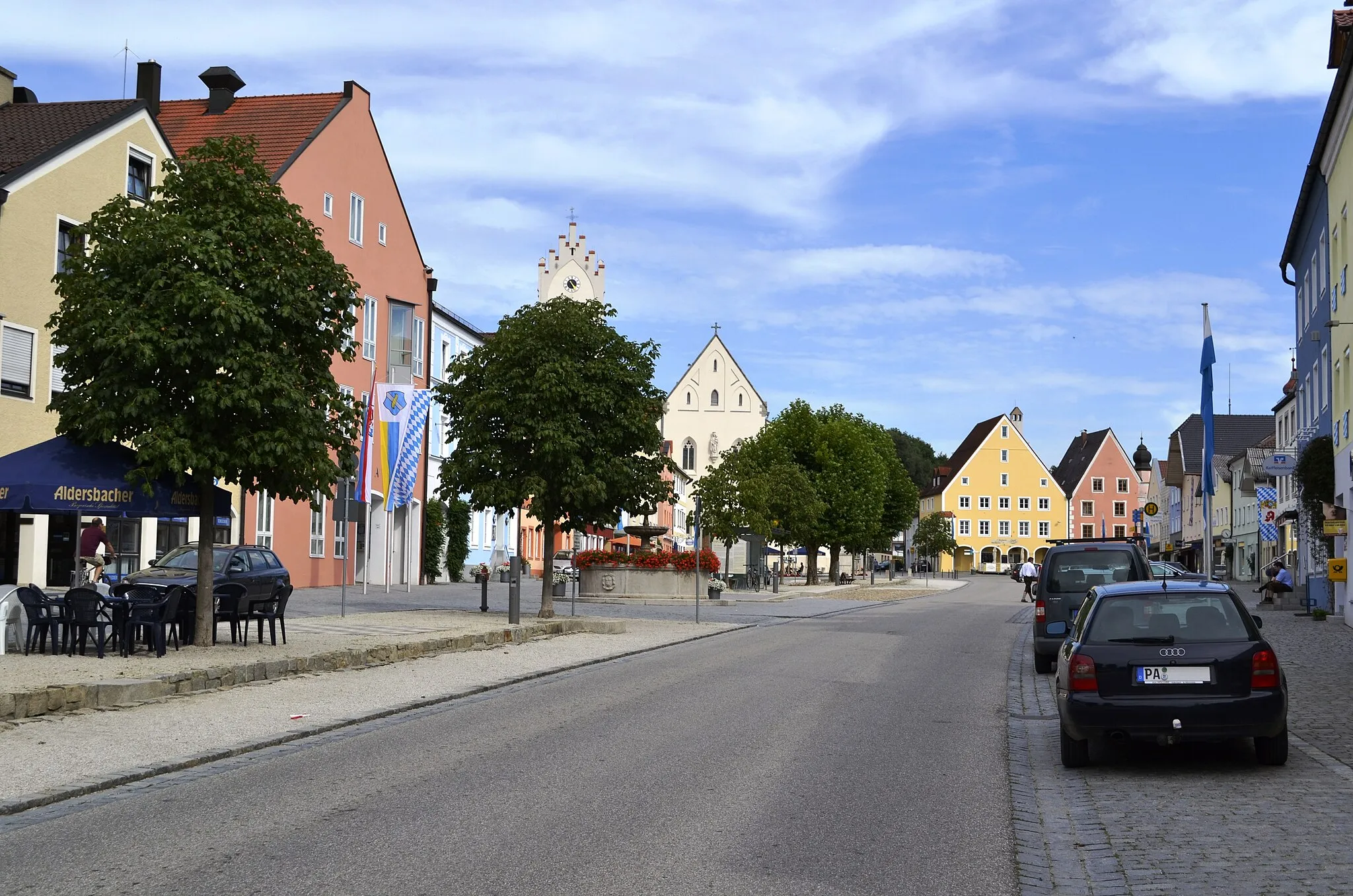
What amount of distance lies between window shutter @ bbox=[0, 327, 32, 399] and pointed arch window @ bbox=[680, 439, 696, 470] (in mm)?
81173

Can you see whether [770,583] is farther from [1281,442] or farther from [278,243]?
[278,243]

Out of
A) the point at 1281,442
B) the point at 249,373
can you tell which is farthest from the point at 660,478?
the point at 1281,442

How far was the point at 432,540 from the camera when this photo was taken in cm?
5016

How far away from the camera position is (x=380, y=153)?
46438 millimetres

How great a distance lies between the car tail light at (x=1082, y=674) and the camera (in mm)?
10062

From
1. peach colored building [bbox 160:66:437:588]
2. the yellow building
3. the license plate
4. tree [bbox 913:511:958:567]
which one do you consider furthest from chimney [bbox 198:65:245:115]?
the yellow building

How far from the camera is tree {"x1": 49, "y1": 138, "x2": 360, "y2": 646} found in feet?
56.7

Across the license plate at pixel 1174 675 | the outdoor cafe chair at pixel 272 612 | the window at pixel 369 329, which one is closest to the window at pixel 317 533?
the window at pixel 369 329

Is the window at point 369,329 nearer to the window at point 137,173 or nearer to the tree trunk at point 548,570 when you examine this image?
the window at point 137,173

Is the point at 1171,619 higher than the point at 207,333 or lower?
lower

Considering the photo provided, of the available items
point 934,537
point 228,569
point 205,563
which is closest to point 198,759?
point 205,563

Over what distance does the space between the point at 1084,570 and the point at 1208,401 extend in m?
7.55

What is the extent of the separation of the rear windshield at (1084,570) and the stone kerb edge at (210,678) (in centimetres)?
905

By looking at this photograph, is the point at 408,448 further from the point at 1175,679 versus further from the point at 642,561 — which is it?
the point at 1175,679
